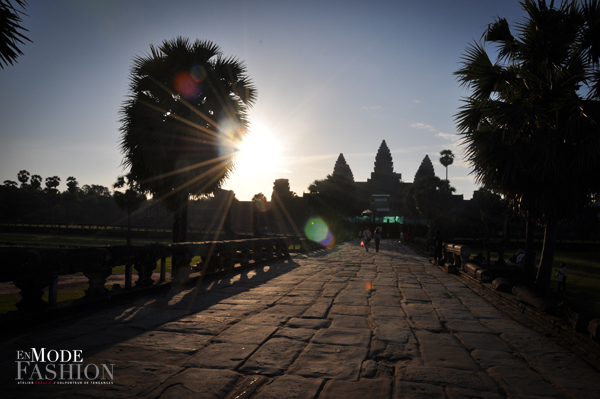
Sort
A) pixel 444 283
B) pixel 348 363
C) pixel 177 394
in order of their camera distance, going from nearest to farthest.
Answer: pixel 177 394
pixel 348 363
pixel 444 283

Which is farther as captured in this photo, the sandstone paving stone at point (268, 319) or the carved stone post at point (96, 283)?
the carved stone post at point (96, 283)

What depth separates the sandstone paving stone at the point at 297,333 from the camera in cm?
385

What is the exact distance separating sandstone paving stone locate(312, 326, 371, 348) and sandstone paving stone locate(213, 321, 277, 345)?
0.52 meters

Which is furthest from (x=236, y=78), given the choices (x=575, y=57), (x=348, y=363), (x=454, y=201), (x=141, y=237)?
(x=454, y=201)

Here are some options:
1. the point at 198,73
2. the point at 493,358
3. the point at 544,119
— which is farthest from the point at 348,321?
the point at 198,73

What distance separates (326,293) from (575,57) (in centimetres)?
660

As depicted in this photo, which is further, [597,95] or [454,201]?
[454,201]

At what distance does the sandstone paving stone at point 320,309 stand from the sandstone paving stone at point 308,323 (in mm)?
198

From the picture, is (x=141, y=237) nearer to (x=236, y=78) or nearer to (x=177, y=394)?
(x=236, y=78)

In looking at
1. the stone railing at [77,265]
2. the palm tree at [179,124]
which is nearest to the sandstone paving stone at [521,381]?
the stone railing at [77,265]

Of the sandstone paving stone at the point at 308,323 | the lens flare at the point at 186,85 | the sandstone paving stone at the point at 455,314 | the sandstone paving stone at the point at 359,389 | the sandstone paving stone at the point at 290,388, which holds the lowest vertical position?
the sandstone paving stone at the point at 455,314

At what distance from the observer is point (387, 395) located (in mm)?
2559

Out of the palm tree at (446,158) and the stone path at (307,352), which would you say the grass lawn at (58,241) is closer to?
the stone path at (307,352)

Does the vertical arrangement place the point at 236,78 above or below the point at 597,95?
above
